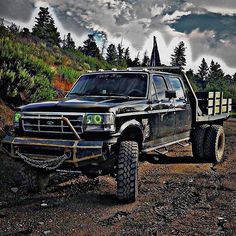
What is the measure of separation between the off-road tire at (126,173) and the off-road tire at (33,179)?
1477 millimetres

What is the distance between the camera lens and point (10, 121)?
9.32 m

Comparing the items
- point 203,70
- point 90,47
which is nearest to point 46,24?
point 90,47

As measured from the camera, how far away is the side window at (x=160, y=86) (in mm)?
6742

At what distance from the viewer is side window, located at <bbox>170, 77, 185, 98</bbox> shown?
7.54m

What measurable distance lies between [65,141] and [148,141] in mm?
1738

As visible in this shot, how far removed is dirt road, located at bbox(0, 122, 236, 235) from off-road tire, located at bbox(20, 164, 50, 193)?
0.43ft

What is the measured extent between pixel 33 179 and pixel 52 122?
1186 millimetres

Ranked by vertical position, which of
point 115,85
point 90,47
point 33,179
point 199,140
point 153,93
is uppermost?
point 90,47

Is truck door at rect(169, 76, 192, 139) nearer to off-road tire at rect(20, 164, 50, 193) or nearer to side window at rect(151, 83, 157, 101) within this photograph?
side window at rect(151, 83, 157, 101)

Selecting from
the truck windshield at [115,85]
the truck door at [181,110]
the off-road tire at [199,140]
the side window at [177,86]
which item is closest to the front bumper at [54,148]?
the truck windshield at [115,85]

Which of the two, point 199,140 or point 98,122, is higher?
point 98,122

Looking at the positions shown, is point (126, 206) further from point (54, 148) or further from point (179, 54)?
point (179, 54)

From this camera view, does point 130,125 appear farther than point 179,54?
No

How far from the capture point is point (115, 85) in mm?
6473
